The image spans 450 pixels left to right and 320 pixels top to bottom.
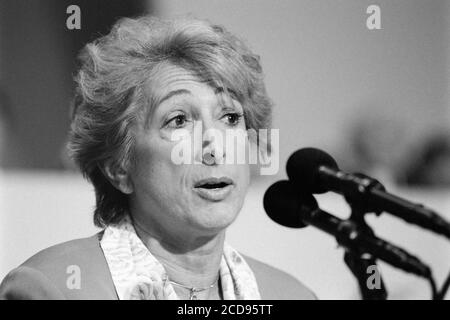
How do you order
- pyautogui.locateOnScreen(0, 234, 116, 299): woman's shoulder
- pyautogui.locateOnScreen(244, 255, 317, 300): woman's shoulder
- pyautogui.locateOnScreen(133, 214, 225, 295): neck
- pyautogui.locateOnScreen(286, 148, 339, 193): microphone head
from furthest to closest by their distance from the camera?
pyautogui.locateOnScreen(244, 255, 317, 300): woman's shoulder < pyautogui.locateOnScreen(133, 214, 225, 295): neck < pyautogui.locateOnScreen(0, 234, 116, 299): woman's shoulder < pyautogui.locateOnScreen(286, 148, 339, 193): microphone head

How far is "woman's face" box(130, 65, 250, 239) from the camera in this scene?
1.65 meters

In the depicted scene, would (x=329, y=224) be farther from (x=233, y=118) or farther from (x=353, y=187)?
(x=233, y=118)

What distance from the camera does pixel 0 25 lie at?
185 centimetres

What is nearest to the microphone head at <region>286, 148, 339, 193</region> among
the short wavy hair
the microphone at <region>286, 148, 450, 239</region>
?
the microphone at <region>286, 148, 450, 239</region>

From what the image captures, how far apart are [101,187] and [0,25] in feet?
1.74

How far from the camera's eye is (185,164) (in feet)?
5.40

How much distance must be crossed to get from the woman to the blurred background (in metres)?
0.10

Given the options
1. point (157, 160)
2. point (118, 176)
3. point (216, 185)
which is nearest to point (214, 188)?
point (216, 185)

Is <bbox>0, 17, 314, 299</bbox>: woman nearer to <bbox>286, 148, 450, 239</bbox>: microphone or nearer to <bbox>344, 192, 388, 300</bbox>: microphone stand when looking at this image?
<bbox>286, 148, 450, 239</bbox>: microphone

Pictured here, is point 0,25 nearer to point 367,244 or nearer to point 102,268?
point 102,268

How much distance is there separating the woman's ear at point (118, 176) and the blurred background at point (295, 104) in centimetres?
9

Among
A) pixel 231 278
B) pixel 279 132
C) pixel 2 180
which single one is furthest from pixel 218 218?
pixel 2 180

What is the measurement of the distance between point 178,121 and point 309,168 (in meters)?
0.42

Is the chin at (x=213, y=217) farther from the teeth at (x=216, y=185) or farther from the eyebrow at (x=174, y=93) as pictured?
the eyebrow at (x=174, y=93)
